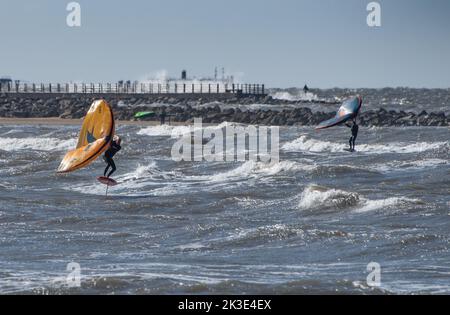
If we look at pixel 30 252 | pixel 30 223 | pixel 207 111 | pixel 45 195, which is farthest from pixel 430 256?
pixel 207 111

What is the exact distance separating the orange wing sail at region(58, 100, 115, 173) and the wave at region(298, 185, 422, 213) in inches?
188

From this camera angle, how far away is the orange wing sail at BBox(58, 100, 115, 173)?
77.4 ft

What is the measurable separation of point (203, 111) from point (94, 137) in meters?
43.5

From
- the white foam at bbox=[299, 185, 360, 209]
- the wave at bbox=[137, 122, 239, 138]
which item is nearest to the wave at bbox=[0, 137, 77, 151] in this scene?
the wave at bbox=[137, 122, 239, 138]

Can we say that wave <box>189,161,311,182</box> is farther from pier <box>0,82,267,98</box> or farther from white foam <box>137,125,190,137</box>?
pier <box>0,82,267,98</box>

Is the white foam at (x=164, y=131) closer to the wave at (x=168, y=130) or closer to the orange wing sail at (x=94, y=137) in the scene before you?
the wave at (x=168, y=130)

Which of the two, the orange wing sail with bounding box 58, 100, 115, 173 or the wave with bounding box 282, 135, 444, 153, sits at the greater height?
the orange wing sail with bounding box 58, 100, 115, 173

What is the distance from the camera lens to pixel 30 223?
23.1 m

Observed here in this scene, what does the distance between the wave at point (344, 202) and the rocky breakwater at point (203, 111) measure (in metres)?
34.3

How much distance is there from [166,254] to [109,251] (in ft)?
3.47

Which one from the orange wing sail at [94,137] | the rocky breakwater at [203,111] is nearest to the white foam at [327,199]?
the orange wing sail at [94,137]

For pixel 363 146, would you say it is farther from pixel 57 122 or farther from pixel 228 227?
pixel 57 122

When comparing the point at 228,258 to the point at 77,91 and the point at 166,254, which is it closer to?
the point at 166,254
